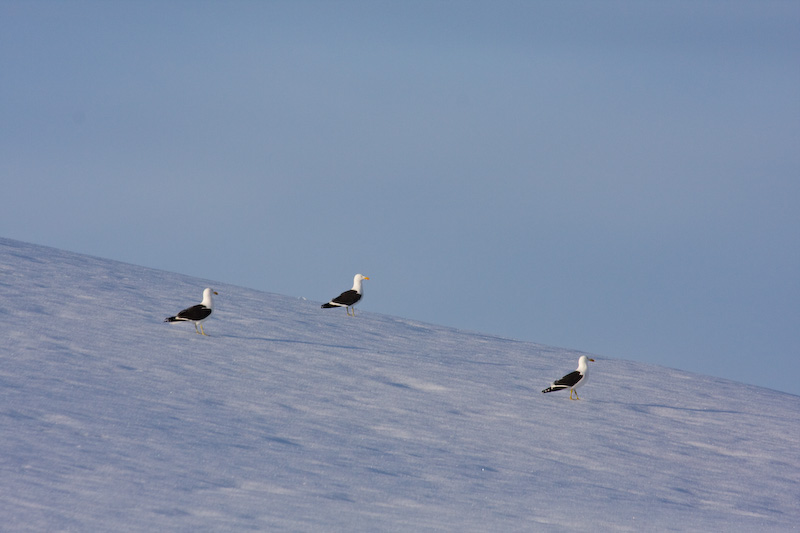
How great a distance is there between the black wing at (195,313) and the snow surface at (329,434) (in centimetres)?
33

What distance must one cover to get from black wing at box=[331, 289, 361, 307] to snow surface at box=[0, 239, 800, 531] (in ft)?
2.09

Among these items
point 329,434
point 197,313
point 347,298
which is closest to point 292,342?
point 197,313

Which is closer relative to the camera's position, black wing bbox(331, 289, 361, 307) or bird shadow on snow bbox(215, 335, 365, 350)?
bird shadow on snow bbox(215, 335, 365, 350)

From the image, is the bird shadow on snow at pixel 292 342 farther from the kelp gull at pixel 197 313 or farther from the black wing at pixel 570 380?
the black wing at pixel 570 380

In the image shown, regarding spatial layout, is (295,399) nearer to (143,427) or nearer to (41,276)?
(143,427)

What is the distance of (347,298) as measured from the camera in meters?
15.0

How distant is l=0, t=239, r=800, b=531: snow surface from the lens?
6.24 m

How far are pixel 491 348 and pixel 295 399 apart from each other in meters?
6.65

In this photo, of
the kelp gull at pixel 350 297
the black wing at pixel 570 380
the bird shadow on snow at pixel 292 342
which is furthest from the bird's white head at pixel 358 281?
the black wing at pixel 570 380

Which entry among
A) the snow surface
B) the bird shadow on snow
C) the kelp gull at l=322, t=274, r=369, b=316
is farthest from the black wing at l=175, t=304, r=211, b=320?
the kelp gull at l=322, t=274, r=369, b=316

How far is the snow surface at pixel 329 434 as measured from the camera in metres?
6.24

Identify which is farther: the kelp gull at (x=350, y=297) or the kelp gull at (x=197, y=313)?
the kelp gull at (x=350, y=297)

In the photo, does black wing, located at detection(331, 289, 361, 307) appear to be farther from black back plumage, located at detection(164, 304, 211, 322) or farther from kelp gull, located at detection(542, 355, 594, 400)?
kelp gull, located at detection(542, 355, 594, 400)

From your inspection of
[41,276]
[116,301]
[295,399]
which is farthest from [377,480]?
[41,276]
